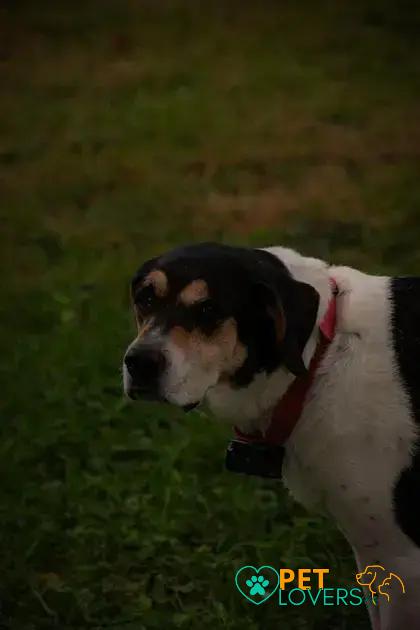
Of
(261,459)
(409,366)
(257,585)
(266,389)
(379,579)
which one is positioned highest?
(409,366)

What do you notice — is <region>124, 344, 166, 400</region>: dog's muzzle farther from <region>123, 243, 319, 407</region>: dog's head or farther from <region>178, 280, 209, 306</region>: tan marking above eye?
<region>178, 280, 209, 306</region>: tan marking above eye

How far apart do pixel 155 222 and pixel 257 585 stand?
3355mm

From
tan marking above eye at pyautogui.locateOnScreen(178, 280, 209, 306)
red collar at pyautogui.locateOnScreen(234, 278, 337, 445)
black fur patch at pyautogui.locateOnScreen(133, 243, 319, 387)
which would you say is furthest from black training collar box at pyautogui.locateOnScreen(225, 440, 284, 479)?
tan marking above eye at pyautogui.locateOnScreen(178, 280, 209, 306)

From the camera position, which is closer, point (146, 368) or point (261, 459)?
point (146, 368)

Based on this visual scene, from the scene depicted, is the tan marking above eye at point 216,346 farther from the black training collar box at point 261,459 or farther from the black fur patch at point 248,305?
the black training collar box at point 261,459

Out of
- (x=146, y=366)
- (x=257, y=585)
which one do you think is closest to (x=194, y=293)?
(x=146, y=366)

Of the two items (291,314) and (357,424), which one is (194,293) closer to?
(291,314)

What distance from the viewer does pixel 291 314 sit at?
257cm

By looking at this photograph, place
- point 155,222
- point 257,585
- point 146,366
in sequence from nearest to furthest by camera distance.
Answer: point 146,366 < point 257,585 < point 155,222

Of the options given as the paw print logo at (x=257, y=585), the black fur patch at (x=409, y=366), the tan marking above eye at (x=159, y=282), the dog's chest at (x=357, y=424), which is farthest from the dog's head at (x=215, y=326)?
the paw print logo at (x=257, y=585)

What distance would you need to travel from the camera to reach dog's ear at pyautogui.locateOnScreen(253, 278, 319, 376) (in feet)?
8.38

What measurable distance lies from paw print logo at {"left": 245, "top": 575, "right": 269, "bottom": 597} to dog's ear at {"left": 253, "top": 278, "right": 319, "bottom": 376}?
959mm

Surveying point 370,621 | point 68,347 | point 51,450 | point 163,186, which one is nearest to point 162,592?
point 370,621

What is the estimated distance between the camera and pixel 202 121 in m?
7.62
